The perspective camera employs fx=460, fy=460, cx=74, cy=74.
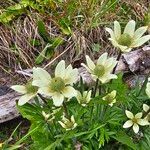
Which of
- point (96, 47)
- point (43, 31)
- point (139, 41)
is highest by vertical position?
point (139, 41)

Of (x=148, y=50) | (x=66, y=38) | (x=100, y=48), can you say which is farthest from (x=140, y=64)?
(x=66, y=38)

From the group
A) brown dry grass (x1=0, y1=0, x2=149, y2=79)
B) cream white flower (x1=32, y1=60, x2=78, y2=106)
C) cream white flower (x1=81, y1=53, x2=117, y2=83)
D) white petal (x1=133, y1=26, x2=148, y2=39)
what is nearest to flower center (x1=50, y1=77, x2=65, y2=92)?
cream white flower (x1=32, y1=60, x2=78, y2=106)

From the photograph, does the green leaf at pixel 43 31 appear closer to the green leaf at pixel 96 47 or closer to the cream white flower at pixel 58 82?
the green leaf at pixel 96 47

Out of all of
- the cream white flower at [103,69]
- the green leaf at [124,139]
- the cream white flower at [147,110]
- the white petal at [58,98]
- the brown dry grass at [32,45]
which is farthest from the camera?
the brown dry grass at [32,45]

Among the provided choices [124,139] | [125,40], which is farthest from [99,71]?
[124,139]

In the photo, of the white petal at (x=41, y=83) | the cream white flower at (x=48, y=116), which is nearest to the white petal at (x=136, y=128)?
the cream white flower at (x=48, y=116)

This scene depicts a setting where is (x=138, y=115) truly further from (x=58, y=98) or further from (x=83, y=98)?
(x=58, y=98)
